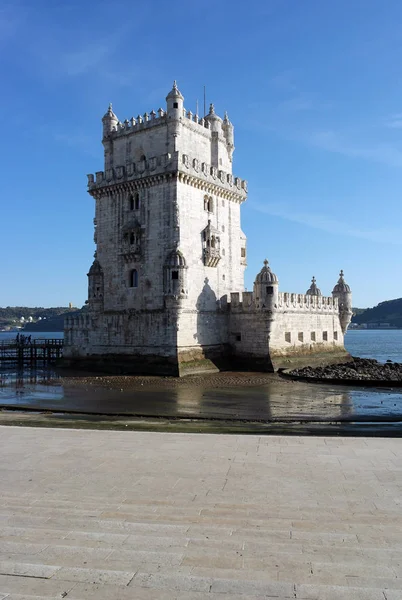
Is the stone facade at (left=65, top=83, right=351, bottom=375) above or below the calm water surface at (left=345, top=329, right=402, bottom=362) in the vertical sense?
above

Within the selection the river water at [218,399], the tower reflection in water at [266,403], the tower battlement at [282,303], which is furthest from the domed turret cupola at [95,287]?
the tower reflection in water at [266,403]

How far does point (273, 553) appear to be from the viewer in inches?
256

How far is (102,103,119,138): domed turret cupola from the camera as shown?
43.4m

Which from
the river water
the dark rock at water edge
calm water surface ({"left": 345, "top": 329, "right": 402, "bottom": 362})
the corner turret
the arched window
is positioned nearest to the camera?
the river water

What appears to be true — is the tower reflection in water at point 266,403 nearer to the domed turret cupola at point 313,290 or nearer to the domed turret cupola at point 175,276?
the domed turret cupola at point 175,276

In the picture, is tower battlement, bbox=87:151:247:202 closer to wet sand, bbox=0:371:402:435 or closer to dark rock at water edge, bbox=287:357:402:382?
wet sand, bbox=0:371:402:435

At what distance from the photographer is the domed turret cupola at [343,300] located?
51969mm

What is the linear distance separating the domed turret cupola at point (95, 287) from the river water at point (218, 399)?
7.09 m

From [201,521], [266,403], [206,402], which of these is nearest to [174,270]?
[206,402]

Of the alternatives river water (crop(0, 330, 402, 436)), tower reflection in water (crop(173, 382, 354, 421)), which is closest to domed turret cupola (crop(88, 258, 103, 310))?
river water (crop(0, 330, 402, 436))

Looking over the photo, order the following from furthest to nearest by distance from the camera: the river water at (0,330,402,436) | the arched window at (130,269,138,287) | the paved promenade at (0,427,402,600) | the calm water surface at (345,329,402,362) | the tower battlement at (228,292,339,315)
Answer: the calm water surface at (345,329,402,362) < the tower battlement at (228,292,339,315) < the arched window at (130,269,138,287) < the river water at (0,330,402,436) < the paved promenade at (0,427,402,600)

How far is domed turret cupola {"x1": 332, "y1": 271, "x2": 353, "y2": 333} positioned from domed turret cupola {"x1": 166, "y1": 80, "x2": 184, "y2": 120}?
23708mm

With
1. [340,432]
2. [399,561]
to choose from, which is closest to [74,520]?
[399,561]

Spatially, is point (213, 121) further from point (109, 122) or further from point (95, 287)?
point (95, 287)
